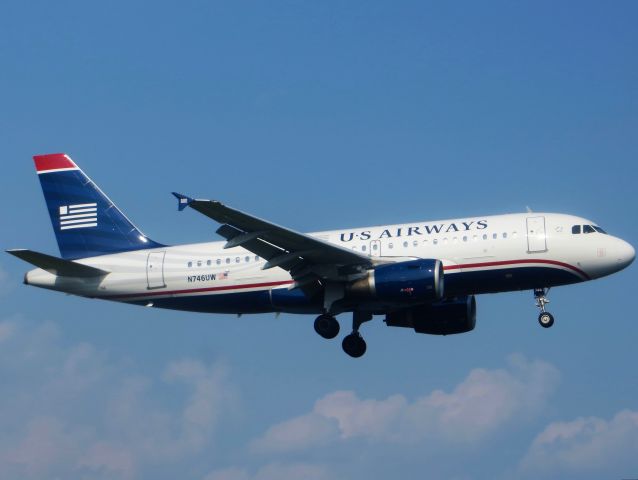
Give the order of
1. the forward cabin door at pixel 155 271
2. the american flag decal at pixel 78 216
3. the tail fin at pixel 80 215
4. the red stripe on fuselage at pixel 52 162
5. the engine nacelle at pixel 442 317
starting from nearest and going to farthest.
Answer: the forward cabin door at pixel 155 271
the engine nacelle at pixel 442 317
the tail fin at pixel 80 215
the american flag decal at pixel 78 216
the red stripe on fuselage at pixel 52 162

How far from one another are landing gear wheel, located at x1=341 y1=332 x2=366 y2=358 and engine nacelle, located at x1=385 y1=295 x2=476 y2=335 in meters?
1.76

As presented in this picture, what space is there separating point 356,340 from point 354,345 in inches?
8.4

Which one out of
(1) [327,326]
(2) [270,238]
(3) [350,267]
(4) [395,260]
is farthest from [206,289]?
(4) [395,260]

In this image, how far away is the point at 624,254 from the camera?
4359 centimetres

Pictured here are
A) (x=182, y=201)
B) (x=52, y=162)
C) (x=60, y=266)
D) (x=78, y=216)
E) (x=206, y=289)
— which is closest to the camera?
(x=182, y=201)

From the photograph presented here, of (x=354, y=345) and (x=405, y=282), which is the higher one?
(x=405, y=282)

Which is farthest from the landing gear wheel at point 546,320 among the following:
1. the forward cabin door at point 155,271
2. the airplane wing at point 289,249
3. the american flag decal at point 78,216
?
the american flag decal at point 78,216

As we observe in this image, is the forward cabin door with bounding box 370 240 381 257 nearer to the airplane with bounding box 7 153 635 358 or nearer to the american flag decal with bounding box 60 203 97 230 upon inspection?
the airplane with bounding box 7 153 635 358

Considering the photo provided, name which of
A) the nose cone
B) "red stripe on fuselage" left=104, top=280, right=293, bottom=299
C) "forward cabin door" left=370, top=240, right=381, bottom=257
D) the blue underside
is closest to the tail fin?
"red stripe on fuselage" left=104, top=280, right=293, bottom=299

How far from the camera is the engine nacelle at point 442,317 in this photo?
47.7 meters

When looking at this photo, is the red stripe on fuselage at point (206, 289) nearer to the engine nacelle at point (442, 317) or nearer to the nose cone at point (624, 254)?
the engine nacelle at point (442, 317)

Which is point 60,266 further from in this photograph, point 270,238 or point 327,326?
point 327,326

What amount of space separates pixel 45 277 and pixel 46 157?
683 centimetres

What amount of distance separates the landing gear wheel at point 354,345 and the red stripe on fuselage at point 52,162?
46.7 feet
